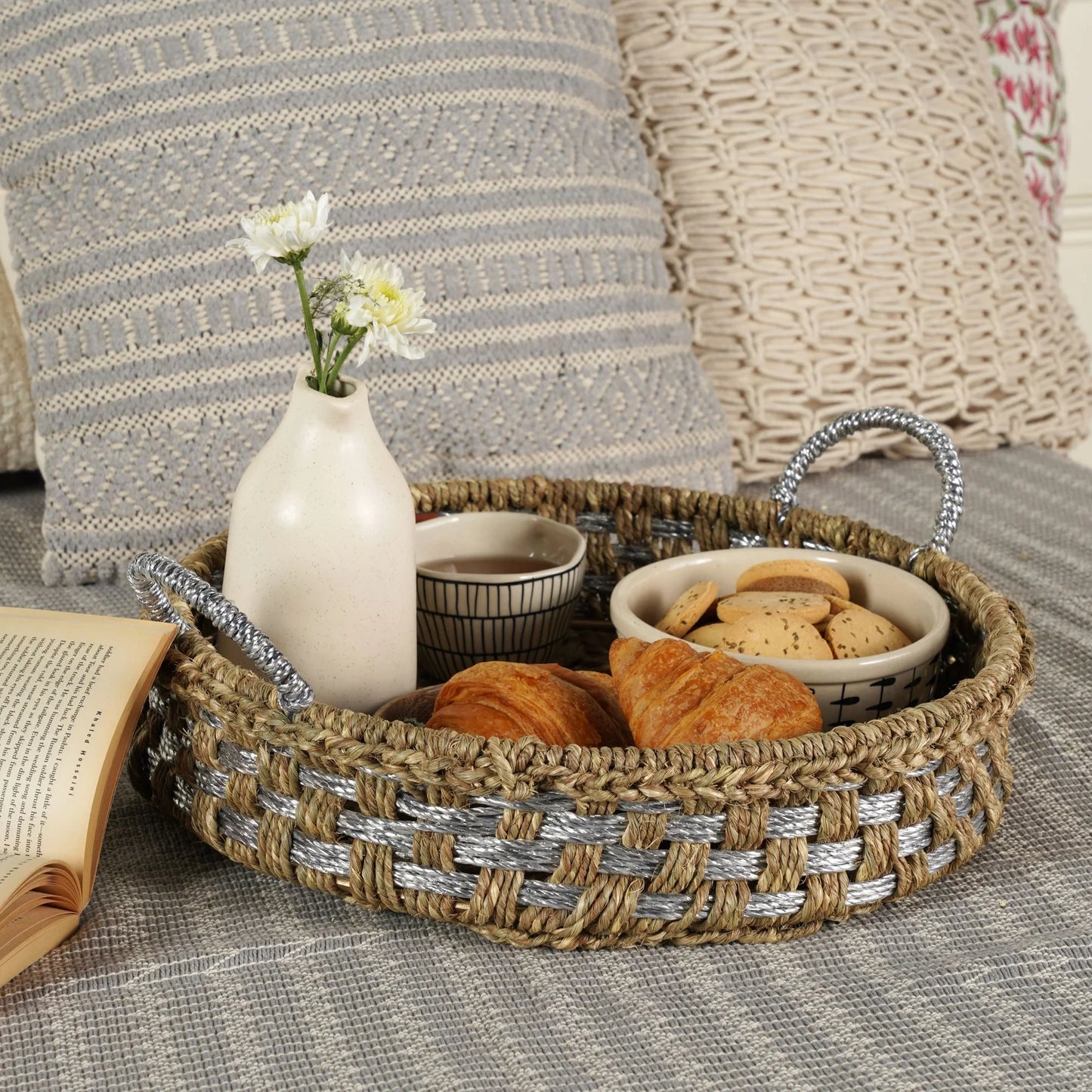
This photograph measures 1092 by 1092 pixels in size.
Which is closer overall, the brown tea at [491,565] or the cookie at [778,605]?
the cookie at [778,605]

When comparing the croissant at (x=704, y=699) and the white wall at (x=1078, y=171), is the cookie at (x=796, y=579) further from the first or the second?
the white wall at (x=1078, y=171)

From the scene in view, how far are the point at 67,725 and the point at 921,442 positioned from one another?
497 mm

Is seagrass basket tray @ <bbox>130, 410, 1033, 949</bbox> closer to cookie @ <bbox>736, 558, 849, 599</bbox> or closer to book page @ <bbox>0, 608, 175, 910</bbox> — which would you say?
book page @ <bbox>0, 608, 175, 910</bbox>

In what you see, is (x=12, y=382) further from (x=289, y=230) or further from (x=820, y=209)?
(x=820, y=209)

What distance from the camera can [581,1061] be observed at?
0.48m

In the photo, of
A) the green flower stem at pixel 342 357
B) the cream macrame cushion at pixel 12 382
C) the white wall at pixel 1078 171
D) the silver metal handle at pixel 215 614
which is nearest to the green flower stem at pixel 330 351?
the green flower stem at pixel 342 357

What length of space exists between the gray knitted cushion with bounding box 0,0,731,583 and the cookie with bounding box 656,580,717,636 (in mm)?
344

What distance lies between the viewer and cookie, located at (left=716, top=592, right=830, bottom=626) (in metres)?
0.66

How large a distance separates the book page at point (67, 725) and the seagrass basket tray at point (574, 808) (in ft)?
0.08

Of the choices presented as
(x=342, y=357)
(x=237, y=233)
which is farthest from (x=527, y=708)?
(x=237, y=233)

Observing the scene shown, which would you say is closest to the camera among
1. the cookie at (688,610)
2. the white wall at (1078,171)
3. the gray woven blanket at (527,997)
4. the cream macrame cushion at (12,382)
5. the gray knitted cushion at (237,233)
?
the gray woven blanket at (527,997)

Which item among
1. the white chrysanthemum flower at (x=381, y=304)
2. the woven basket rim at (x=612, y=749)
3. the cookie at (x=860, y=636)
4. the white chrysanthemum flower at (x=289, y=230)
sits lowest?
the cookie at (x=860, y=636)

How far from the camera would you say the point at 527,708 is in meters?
0.57

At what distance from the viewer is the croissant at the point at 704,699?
0.54 m
